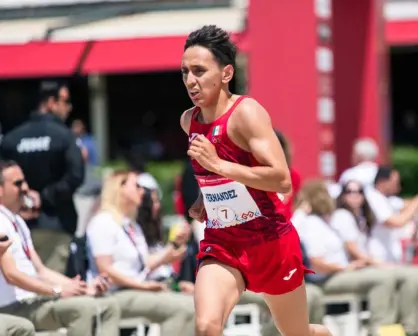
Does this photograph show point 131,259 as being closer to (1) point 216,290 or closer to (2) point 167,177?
(1) point 216,290

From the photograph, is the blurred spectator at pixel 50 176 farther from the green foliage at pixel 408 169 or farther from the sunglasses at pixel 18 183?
the green foliage at pixel 408 169

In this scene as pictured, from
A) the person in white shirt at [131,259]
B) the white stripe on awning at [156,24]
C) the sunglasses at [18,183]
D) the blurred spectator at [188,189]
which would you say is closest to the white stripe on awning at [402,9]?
the white stripe on awning at [156,24]

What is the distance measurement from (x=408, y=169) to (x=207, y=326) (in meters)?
16.5

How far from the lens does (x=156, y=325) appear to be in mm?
7930

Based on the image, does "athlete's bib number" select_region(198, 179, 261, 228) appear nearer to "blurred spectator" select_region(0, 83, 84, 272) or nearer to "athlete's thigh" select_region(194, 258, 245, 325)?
"athlete's thigh" select_region(194, 258, 245, 325)

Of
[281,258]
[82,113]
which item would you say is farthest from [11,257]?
[82,113]

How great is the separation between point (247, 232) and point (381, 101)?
9.28 m

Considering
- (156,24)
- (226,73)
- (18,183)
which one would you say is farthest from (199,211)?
(156,24)

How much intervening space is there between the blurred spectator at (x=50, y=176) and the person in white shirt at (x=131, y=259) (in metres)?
0.53

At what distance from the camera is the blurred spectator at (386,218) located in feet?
33.0

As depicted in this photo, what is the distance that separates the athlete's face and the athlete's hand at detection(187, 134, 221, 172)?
0.91ft

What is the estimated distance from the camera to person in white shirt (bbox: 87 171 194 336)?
779cm

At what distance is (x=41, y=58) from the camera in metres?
12.2

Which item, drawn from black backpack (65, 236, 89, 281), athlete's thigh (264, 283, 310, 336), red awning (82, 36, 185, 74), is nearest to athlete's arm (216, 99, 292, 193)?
athlete's thigh (264, 283, 310, 336)
